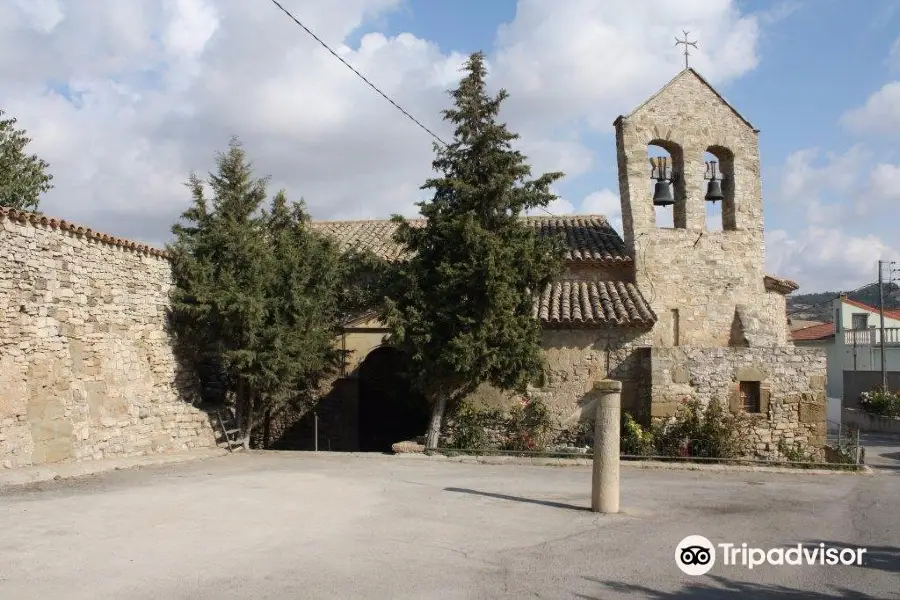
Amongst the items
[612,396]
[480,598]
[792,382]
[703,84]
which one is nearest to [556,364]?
[792,382]

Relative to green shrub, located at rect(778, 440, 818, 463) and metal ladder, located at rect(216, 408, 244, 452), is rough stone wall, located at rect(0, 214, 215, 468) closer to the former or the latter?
metal ladder, located at rect(216, 408, 244, 452)

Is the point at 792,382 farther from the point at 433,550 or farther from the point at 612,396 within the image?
the point at 433,550

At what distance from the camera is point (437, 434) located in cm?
1550

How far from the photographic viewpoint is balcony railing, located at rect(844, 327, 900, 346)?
41875mm

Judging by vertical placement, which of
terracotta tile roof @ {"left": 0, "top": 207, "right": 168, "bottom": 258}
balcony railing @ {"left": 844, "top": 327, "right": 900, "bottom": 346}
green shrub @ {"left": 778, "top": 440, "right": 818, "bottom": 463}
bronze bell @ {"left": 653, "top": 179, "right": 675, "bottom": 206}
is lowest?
green shrub @ {"left": 778, "top": 440, "right": 818, "bottom": 463}

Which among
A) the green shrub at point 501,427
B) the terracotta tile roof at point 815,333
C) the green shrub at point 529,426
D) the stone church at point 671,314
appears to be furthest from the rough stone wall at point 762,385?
the terracotta tile roof at point 815,333

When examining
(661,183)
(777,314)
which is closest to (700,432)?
(777,314)

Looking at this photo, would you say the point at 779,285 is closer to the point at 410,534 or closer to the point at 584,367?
the point at 584,367

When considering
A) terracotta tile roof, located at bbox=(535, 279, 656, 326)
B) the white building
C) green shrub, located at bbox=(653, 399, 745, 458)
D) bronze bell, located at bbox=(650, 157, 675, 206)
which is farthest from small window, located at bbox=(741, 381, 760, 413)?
the white building

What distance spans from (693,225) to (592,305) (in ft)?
12.0

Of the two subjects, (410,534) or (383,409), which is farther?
(383,409)

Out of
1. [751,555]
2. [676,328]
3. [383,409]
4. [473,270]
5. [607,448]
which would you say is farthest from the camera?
[383,409]

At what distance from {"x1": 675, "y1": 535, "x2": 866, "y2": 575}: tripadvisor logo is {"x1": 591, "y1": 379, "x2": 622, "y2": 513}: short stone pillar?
137cm

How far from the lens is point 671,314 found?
17.5 m
